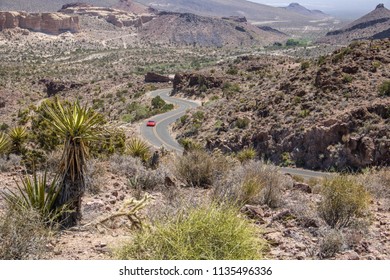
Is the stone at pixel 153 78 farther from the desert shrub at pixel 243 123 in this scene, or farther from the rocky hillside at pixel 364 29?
the rocky hillside at pixel 364 29

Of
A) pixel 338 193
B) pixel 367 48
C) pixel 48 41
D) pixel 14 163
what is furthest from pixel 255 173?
pixel 48 41

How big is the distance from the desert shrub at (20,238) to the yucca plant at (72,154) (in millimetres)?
1475

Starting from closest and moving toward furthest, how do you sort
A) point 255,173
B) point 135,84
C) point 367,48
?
point 255,173 → point 367,48 → point 135,84

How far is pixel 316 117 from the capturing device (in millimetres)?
30828

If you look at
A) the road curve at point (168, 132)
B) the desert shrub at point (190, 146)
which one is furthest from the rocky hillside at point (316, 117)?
the desert shrub at point (190, 146)

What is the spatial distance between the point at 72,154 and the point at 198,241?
338cm

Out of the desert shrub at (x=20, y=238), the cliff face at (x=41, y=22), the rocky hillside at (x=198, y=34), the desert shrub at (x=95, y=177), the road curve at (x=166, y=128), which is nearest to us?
the desert shrub at (x=20, y=238)

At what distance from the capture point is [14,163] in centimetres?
1279

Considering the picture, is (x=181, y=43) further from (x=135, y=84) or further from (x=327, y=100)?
(x=327, y=100)

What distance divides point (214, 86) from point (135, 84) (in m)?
16.4

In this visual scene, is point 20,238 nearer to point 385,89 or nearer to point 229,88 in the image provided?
point 385,89

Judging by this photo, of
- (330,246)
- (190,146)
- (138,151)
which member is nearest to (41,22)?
(190,146)

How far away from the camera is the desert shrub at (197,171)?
11102 mm

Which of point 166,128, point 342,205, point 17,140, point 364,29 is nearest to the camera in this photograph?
point 342,205
